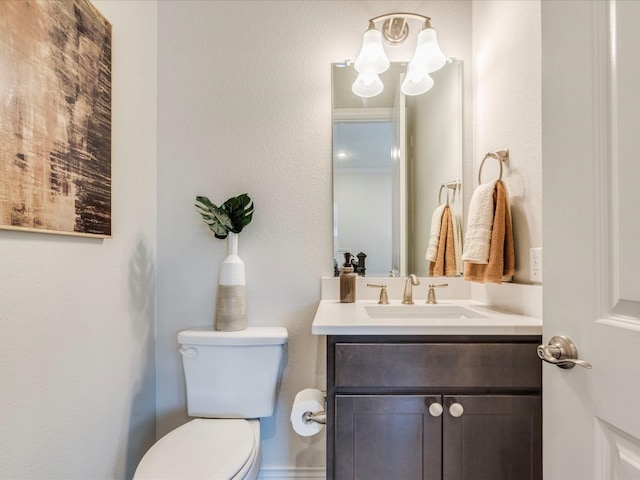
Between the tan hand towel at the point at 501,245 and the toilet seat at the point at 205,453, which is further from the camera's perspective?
the tan hand towel at the point at 501,245

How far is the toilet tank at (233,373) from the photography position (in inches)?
53.9

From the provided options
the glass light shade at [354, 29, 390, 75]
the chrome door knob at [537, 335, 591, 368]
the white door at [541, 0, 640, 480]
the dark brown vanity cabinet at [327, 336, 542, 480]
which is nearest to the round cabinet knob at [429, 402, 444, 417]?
the dark brown vanity cabinet at [327, 336, 542, 480]

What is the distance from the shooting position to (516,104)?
1.19 meters

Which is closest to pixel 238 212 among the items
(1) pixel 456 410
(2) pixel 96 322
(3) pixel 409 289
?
(2) pixel 96 322

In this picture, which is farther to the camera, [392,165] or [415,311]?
[392,165]

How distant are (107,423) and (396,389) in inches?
41.7

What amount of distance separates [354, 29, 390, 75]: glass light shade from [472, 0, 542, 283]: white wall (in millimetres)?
445

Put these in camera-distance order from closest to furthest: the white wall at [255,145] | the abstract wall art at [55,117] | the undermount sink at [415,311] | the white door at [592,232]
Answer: the white door at [592,232], the abstract wall art at [55,117], the undermount sink at [415,311], the white wall at [255,145]

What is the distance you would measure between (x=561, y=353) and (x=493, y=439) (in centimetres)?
45

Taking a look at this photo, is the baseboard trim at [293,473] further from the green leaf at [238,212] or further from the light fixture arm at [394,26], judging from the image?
the light fixture arm at [394,26]

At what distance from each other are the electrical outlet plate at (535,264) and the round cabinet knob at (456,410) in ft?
1.65

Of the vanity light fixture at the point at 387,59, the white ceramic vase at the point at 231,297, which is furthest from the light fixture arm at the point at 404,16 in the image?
the white ceramic vase at the point at 231,297

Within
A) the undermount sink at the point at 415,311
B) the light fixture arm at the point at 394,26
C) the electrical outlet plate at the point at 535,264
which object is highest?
the light fixture arm at the point at 394,26

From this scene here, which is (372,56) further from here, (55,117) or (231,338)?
(231,338)
